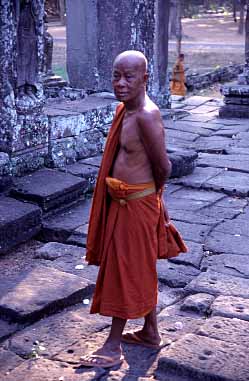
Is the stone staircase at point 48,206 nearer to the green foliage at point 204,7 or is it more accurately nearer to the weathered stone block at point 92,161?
the weathered stone block at point 92,161

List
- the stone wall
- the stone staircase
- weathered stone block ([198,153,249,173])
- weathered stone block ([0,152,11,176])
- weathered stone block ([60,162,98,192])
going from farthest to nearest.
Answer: the stone wall → weathered stone block ([198,153,249,173]) → weathered stone block ([60,162,98,192]) → weathered stone block ([0,152,11,176]) → the stone staircase

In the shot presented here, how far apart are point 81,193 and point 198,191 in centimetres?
139

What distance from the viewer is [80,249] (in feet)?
15.2

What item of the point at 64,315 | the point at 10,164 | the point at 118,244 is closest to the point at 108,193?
the point at 118,244

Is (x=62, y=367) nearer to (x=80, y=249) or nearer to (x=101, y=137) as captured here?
(x=80, y=249)

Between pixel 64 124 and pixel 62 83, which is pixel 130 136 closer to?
pixel 64 124

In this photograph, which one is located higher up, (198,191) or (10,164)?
(10,164)

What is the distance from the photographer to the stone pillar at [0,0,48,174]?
5.07 meters

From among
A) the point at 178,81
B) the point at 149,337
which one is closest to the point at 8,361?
the point at 149,337

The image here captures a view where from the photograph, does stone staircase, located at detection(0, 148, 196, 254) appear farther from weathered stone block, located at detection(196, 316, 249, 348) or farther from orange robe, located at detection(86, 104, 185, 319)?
Result: weathered stone block, located at detection(196, 316, 249, 348)

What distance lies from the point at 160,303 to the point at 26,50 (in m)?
2.61

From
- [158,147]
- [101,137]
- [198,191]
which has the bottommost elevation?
[198,191]

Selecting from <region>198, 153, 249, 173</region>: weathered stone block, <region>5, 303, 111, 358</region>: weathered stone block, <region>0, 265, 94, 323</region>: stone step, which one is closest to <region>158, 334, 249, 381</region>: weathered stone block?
<region>5, 303, 111, 358</region>: weathered stone block

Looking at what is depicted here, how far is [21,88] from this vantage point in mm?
5387
